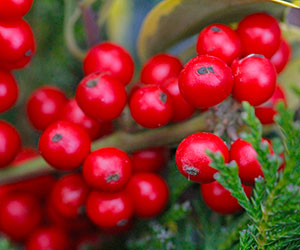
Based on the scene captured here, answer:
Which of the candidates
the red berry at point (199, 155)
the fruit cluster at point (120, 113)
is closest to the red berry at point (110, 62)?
the fruit cluster at point (120, 113)

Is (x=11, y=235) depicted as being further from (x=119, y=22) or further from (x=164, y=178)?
(x=119, y=22)

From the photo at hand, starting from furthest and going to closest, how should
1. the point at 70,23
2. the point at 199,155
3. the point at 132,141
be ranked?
the point at 70,23
the point at 132,141
the point at 199,155

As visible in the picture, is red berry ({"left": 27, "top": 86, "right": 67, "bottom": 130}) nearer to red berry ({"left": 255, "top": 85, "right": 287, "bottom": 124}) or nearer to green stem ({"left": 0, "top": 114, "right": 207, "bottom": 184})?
green stem ({"left": 0, "top": 114, "right": 207, "bottom": 184})

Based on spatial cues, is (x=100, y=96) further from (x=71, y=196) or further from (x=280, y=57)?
(x=280, y=57)

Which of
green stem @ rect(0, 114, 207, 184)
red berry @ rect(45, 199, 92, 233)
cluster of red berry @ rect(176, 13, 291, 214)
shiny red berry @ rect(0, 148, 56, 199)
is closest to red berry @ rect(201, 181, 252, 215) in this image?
cluster of red berry @ rect(176, 13, 291, 214)

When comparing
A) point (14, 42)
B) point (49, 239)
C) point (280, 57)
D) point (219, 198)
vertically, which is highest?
point (14, 42)

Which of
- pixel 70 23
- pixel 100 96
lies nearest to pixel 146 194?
pixel 100 96
